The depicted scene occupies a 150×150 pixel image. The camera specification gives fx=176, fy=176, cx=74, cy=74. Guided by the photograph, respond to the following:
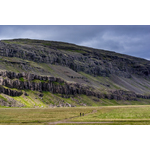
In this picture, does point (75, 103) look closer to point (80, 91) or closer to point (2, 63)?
point (80, 91)

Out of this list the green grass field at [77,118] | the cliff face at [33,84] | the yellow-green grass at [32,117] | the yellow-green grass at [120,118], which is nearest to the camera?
the green grass field at [77,118]

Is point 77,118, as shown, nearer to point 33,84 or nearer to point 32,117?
point 32,117

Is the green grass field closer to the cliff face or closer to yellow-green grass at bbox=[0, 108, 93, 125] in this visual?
yellow-green grass at bbox=[0, 108, 93, 125]

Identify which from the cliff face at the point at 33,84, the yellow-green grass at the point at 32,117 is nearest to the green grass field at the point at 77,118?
the yellow-green grass at the point at 32,117

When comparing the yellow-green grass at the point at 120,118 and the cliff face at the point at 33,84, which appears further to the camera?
the cliff face at the point at 33,84

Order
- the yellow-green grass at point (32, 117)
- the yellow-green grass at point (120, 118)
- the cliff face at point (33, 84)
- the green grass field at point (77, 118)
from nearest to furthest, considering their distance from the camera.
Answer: the green grass field at point (77, 118)
the yellow-green grass at point (120, 118)
the yellow-green grass at point (32, 117)
the cliff face at point (33, 84)

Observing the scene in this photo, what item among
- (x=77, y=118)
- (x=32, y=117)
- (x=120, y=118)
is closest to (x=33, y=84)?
(x=32, y=117)

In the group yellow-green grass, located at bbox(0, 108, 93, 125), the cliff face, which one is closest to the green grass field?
yellow-green grass, located at bbox(0, 108, 93, 125)

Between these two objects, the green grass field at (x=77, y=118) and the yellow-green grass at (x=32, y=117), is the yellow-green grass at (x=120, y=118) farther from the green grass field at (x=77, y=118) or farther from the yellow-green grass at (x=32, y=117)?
the yellow-green grass at (x=32, y=117)

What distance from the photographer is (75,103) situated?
6663 inches

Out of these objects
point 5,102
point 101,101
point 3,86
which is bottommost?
point 101,101

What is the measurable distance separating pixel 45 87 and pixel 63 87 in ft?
68.6

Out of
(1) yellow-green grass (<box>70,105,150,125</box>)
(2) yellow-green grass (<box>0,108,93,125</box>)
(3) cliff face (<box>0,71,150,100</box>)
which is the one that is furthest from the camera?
(3) cliff face (<box>0,71,150,100</box>)

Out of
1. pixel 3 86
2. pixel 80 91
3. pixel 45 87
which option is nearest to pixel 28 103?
pixel 3 86
